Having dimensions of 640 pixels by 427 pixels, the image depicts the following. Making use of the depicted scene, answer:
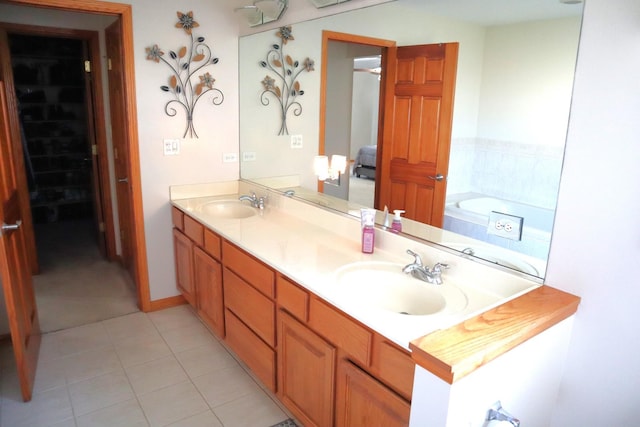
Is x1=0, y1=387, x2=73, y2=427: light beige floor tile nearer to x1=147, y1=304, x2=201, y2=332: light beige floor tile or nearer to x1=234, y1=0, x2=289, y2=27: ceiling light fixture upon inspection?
x1=147, y1=304, x2=201, y2=332: light beige floor tile

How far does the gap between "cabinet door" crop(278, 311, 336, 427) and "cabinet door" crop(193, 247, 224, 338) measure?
2.25 ft

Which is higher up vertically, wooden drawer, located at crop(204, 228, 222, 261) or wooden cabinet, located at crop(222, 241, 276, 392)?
wooden drawer, located at crop(204, 228, 222, 261)

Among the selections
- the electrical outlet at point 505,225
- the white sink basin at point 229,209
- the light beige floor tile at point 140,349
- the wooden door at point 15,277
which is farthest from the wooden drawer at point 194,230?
the electrical outlet at point 505,225

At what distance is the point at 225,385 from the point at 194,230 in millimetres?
940

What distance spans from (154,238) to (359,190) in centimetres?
157

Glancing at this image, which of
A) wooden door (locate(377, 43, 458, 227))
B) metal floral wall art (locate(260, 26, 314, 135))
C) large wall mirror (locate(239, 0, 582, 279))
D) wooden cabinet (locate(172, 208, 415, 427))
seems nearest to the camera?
wooden cabinet (locate(172, 208, 415, 427))

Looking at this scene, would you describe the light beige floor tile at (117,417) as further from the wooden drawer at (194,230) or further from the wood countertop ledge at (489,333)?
the wood countertop ledge at (489,333)

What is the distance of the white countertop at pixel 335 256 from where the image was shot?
4.74ft

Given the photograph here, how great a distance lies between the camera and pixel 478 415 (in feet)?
4.12

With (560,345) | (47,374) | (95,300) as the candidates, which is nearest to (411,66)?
(560,345)

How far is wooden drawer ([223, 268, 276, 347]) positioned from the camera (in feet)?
6.78

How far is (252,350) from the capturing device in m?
2.27

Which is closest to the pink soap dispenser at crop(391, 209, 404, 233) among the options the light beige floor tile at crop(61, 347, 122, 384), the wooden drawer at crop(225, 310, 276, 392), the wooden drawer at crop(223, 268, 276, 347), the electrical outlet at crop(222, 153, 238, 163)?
the wooden drawer at crop(223, 268, 276, 347)

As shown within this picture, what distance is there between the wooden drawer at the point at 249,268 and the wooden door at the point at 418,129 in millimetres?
703
